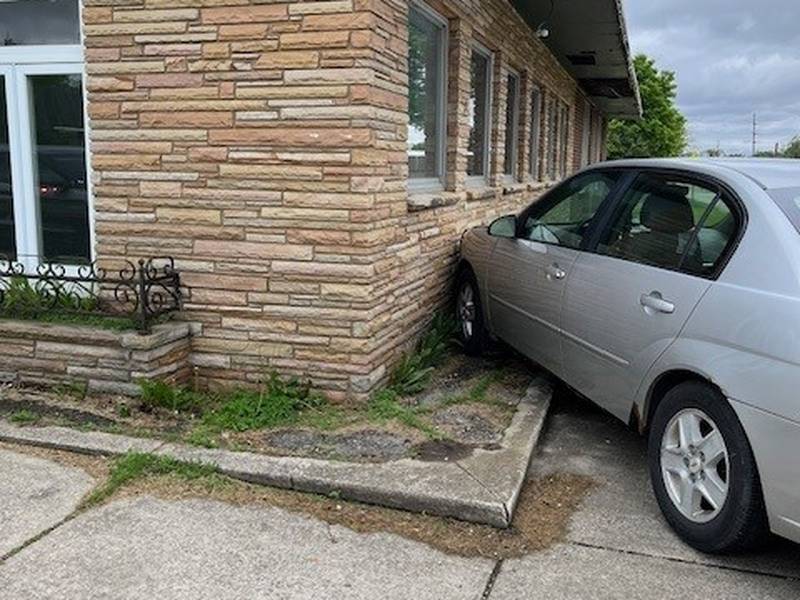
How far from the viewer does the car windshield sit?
135 inches

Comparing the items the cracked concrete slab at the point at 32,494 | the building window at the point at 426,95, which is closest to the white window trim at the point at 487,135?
the building window at the point at 426,95

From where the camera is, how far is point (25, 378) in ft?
17.1

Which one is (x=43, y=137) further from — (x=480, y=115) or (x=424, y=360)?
(x=480, y=115)

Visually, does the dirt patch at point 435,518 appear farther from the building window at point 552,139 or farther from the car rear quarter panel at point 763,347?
the building window at point 552,139

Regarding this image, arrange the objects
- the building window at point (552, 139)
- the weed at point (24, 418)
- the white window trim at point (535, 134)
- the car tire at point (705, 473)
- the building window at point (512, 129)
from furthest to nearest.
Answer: the building window at point (552, 139)
the white window trim at point (535, 134)
the building window at point (512, 129)
the weed at point (24, 418)
the car tire at point (705, 473)

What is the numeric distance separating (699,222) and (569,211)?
4.84ft

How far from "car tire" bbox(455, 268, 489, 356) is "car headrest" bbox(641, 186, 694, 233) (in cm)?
219

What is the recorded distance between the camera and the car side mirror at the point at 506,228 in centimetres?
573

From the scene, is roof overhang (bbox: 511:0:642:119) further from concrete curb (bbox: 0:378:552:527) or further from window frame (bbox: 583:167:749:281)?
concrete curb (bbox: 0:378:552:527)

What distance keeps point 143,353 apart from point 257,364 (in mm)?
698

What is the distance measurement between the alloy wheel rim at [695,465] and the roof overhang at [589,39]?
7051 mm

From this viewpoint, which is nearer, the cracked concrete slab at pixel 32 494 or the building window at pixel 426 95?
the cracked concrete slab at pixel 32 494

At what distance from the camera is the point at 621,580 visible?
3287 mm

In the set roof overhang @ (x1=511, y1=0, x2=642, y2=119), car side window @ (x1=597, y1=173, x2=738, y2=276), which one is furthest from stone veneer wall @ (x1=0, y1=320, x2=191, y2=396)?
roof overhang @ (x1=511, y1=0, x2=642, y2=119)
